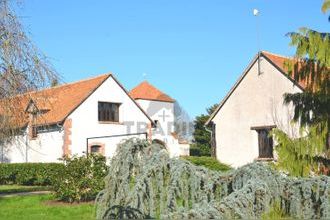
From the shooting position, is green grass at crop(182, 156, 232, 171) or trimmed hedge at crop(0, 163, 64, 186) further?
green grass at crop(182, 156, 232, 171)

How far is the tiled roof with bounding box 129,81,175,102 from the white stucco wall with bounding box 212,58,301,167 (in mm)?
24532

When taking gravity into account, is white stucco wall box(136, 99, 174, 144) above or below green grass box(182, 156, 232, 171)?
above

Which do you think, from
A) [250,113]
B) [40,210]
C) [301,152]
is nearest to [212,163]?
[250,113]

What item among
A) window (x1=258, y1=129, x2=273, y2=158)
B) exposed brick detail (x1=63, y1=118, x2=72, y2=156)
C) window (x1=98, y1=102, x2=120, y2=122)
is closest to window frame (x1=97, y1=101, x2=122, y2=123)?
window (x1=98, y1=102, x2=120, y2=122)

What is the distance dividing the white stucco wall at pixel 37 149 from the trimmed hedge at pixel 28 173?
2951mm

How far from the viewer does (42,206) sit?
16.3 metres

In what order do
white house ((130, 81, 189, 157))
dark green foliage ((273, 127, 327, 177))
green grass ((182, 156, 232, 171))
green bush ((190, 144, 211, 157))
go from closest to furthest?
dark green foliage ((273, 127, 327, 177)) < green grass ((182, 156, 232, 171)) < white house ((130, 81, 189, 157)) < green bush ((190, 144, 211, 157))

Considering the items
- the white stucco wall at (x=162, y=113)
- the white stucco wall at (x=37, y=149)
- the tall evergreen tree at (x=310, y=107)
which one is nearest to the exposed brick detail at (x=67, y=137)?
the white stucco wall at (x=37, y=149)

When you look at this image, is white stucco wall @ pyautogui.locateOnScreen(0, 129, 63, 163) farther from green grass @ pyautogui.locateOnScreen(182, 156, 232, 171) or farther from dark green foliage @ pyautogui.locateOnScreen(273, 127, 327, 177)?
dark green foliage @ pyautogui.locateOnScreen(273, 127, 327, 177)

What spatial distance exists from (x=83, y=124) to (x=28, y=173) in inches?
254

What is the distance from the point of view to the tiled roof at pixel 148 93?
55.2 metres

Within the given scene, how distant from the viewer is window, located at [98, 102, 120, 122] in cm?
3600

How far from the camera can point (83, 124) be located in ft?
114

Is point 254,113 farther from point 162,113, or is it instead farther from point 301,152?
point 162,113
